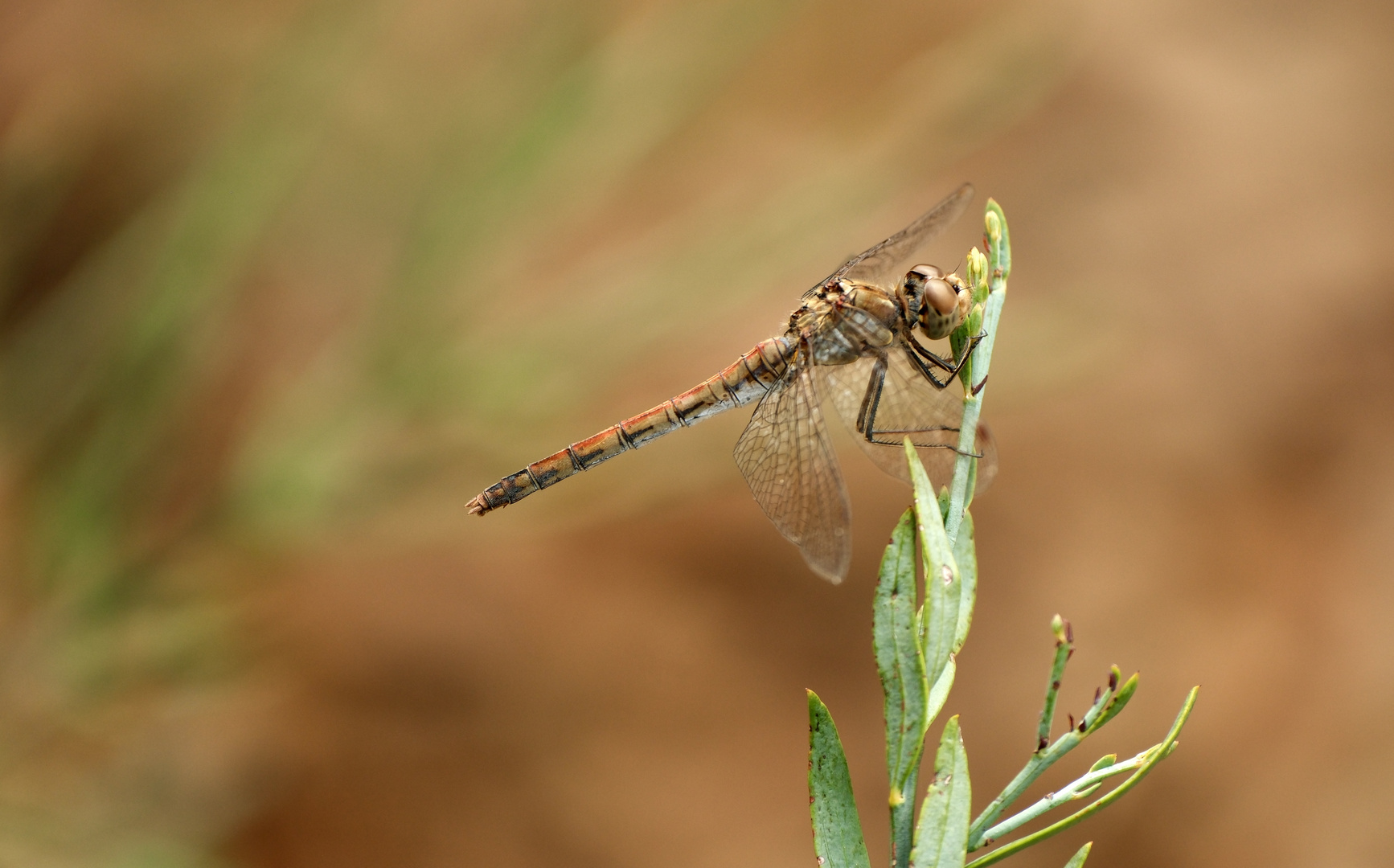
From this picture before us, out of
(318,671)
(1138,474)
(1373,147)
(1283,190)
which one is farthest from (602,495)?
(1373,147)

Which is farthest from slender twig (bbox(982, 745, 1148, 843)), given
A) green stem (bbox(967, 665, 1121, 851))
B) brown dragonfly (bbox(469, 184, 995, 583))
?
brown dragonfly (bbox(469, 184, 995, 583))

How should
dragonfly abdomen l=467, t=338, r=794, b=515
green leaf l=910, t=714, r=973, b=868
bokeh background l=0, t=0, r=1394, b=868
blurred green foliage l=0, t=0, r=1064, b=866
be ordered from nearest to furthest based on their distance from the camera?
1. green leaf l=910, t=714, r=973, b=868
2. blurred green foliage l=0, t=0, r=1064, b=866
3. dragonfly abdomen l=467, t=338, r=794, b=515
4. bokeh background l=0, t=0, r=1394, b=868

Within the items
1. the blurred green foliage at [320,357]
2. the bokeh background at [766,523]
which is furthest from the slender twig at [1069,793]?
the bokeh background at [766,523]

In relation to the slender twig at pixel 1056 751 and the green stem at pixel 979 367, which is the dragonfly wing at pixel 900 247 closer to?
the green stem at pixel 979 367

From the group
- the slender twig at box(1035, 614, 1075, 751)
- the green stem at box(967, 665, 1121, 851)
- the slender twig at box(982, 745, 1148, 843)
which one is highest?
the slender twig at box(1035, 614, 1075, 751)

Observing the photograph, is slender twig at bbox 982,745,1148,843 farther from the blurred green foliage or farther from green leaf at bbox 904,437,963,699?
the blurred green foliage

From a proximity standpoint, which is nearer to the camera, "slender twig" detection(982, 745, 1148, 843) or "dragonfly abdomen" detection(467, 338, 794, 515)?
"slender twig" detection(982, 745, 1148, 843)

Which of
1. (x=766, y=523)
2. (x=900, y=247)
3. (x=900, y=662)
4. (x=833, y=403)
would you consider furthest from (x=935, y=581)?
(x=766, y=523)

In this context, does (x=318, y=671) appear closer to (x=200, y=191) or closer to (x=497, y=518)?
(x=497, y=518)
